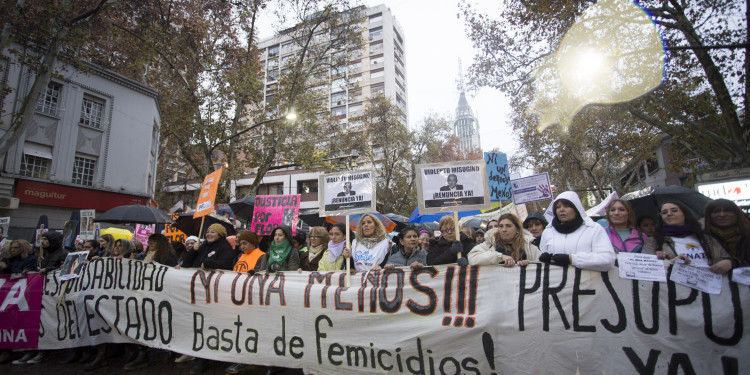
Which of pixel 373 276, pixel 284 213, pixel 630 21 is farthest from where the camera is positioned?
pixel 630 21

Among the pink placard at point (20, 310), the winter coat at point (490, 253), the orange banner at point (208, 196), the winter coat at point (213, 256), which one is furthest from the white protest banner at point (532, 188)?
the pink placard at point (20, 310)

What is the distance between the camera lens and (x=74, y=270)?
4832mm

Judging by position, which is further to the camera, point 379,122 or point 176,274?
point 379,122

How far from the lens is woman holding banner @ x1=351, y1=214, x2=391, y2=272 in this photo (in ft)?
13.8

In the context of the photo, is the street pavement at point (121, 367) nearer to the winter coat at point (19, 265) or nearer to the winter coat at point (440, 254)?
the winter coat at point (19, 265)

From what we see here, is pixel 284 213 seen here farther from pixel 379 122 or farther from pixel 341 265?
pixel 379 122

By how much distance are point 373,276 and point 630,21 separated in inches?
342

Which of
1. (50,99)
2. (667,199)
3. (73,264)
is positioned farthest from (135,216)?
(50,99)

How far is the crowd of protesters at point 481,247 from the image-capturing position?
2998mm

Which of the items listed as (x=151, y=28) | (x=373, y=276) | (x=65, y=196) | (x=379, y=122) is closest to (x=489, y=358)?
(x=373, y=276)

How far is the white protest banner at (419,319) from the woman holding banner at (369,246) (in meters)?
0.42

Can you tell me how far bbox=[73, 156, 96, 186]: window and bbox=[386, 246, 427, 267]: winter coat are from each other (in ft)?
55.5

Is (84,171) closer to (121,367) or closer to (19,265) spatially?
(19,265)

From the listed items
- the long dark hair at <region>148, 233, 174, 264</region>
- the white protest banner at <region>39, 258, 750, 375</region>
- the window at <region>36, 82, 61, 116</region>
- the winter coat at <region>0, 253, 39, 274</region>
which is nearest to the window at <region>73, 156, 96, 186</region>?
the window at <region>36, 82, 61, 116</region>
